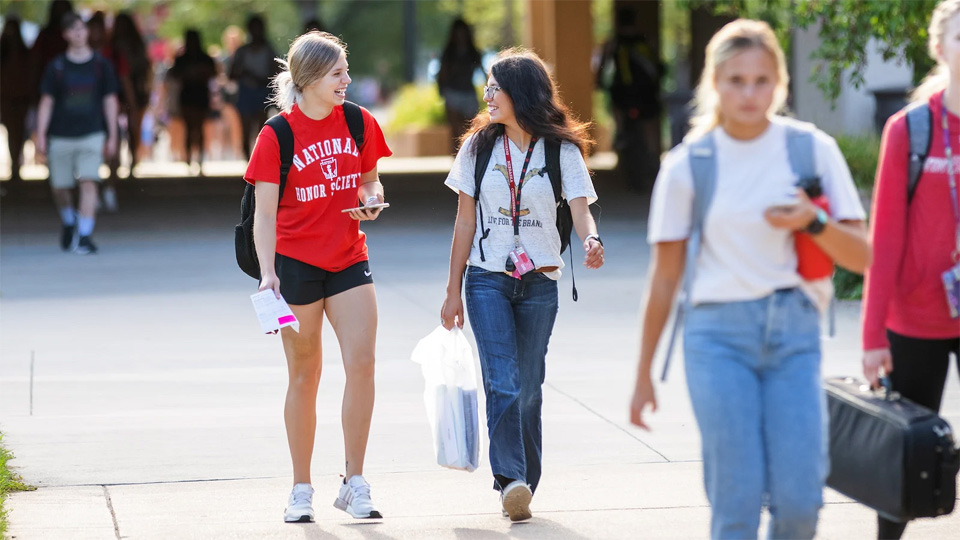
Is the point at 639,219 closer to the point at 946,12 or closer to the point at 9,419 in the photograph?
the point at 9,419

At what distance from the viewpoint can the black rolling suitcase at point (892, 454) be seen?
381 cm

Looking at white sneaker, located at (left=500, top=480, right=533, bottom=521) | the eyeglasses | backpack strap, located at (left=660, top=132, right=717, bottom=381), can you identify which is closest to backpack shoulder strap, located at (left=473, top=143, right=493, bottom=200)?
the eyeglasses

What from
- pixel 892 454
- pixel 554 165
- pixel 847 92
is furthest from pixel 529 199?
pixel 847 92

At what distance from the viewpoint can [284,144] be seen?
5148 millimetres

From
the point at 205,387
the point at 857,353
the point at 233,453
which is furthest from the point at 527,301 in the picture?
the point at 857,353

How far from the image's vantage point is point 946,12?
393 cm

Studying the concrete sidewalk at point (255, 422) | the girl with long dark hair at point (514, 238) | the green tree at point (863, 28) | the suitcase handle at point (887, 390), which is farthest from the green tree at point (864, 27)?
the suitcase handle at point (887, 390)

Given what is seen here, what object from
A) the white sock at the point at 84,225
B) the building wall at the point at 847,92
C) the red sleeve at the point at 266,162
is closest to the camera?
the red sleeve at the point at 266,162

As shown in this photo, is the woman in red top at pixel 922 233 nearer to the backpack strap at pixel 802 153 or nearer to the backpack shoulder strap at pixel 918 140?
the backpack shoulder strap at pixel 918 140

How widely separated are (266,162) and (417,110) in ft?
81.9

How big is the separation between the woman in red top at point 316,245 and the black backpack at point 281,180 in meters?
0.03

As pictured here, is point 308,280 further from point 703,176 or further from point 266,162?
point 703,176

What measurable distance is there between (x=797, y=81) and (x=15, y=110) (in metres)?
10.7

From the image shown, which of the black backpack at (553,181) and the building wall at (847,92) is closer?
the black backpack at (553,181)
